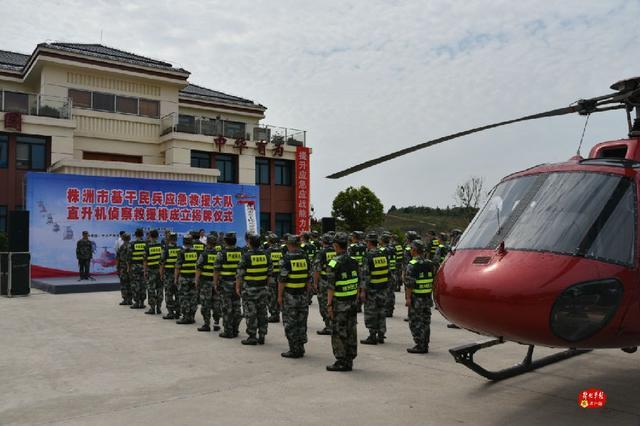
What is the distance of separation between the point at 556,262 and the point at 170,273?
9.18 m

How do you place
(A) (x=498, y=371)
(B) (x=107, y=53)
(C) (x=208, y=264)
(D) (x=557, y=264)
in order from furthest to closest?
(B) (x=107, y=53), (C) (x=208, y=264), (A) (x=498, y=371), (D) (x=557, y=264)

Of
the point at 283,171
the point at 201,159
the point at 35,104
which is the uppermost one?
the point at 35,104

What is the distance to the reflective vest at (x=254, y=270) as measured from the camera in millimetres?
9000

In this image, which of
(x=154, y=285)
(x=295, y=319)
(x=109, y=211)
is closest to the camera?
(x=295, y=319)

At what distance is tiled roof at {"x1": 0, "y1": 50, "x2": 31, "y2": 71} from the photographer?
27.7 meters

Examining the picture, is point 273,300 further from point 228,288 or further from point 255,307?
point 255,307

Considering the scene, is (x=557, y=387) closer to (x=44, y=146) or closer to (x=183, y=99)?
(x=44, y=146)

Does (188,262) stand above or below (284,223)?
below

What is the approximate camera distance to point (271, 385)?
671cm

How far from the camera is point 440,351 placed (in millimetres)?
8797

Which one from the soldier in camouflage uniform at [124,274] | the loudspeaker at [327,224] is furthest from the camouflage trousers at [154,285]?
the loudspeaker at [327,224]

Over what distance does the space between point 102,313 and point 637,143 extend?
38.5ft

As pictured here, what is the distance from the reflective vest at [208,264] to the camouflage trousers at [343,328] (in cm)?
402

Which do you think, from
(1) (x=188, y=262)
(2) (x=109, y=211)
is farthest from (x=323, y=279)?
(2) (x=109, y=211)
